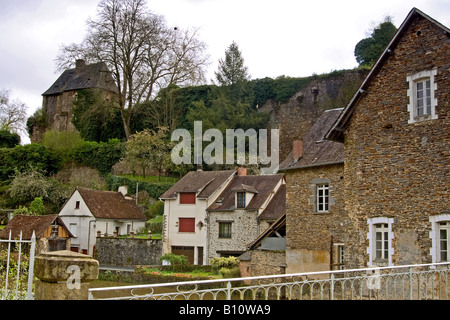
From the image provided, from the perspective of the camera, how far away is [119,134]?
166 feet

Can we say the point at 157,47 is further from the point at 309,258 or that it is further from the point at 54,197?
the point at 309,258

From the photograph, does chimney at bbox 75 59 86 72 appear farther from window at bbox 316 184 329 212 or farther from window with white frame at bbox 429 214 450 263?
window with white frame at bbox 429 214 450 263

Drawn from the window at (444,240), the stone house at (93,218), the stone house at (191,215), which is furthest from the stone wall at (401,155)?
the stone house at (93,218)

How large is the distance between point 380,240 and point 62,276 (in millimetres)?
10758

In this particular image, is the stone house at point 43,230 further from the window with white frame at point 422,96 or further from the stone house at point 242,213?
the window with white frame at point 422,96

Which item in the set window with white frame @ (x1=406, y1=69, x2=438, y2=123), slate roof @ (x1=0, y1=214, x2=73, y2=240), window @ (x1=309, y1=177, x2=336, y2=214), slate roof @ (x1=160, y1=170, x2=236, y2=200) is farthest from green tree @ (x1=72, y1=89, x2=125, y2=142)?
window with white frame @ (x1=406, y1=69, x2=438, y2=123)

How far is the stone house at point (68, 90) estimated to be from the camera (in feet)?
172

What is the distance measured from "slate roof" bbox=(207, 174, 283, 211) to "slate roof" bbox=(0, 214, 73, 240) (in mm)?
10938

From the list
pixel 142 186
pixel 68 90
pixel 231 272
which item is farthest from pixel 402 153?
pixel 68 90

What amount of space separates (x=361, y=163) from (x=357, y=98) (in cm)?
191

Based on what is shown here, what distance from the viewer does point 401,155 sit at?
550 inches

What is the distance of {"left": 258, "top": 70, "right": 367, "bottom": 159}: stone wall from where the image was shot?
4122cm
